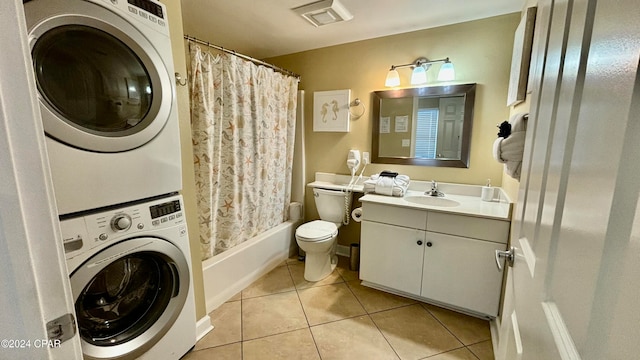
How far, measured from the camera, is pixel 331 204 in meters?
2.56

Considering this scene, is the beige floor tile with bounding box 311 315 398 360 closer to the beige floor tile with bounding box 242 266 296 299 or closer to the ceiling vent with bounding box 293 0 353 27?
the beige floor tile with bounding box 242 266 296 299

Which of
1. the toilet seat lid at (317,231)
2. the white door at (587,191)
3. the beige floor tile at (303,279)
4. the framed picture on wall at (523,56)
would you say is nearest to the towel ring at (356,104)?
the toilet seat lid at (317,231)

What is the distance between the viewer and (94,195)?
97cm

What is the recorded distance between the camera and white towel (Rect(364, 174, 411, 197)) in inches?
82.0

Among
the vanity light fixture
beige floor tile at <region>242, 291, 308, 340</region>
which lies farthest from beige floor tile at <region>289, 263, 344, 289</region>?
the vanity light fixture

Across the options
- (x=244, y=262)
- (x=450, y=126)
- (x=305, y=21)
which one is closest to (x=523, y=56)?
(x=450, y=126)

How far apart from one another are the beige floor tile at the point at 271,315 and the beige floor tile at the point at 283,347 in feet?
0.17

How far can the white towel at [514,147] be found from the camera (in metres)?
1.20

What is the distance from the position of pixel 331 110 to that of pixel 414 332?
2.03 meters

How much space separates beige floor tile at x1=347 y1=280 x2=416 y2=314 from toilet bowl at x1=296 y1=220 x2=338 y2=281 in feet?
0.99

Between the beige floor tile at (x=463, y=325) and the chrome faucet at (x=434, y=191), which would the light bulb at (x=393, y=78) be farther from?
the beige floor tile at (x=463, y=325)

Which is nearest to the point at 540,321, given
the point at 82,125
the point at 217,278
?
the point at 82,125

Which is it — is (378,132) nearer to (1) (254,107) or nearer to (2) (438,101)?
(2) (438,101)

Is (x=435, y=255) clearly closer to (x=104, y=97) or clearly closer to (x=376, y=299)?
(x=376, y=299)
